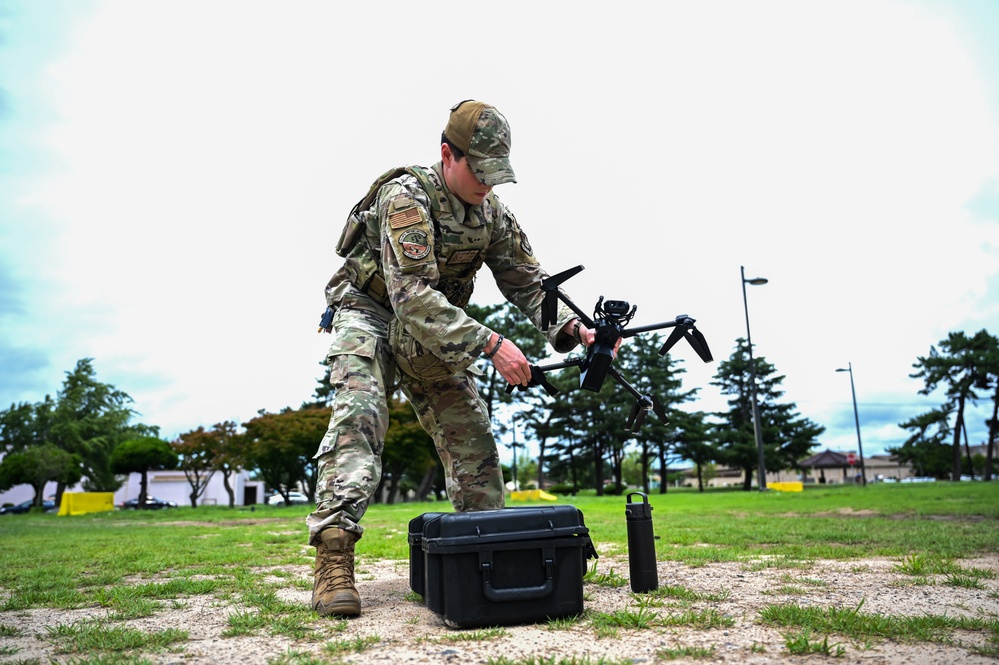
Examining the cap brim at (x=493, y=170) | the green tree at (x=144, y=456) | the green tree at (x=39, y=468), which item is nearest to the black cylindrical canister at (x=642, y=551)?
the cap brim at (x=493, y=170)

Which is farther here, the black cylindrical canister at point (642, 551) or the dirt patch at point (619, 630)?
the black cylindrical canister at point (642, 551)

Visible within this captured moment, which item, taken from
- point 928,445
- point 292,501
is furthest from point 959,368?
point 292,501

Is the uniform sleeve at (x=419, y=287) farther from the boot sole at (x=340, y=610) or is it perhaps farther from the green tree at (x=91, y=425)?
the green tree at (x=91, y=425)

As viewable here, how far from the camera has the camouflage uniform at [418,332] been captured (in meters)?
3.08

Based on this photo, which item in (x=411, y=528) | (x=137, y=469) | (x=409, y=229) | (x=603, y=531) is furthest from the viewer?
(x=137, y=469)

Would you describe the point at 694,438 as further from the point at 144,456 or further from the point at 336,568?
the point at 336,568

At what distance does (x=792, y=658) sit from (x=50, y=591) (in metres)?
3.61

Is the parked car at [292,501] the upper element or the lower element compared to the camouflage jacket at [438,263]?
lower

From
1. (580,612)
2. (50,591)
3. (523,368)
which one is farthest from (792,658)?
(50,591)

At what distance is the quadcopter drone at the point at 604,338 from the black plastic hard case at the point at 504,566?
1.98 feet

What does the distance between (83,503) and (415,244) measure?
27.2m

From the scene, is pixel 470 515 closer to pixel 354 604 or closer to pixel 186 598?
pixel 354 604

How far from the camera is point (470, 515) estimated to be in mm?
2752

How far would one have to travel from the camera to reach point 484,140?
3.31 m
